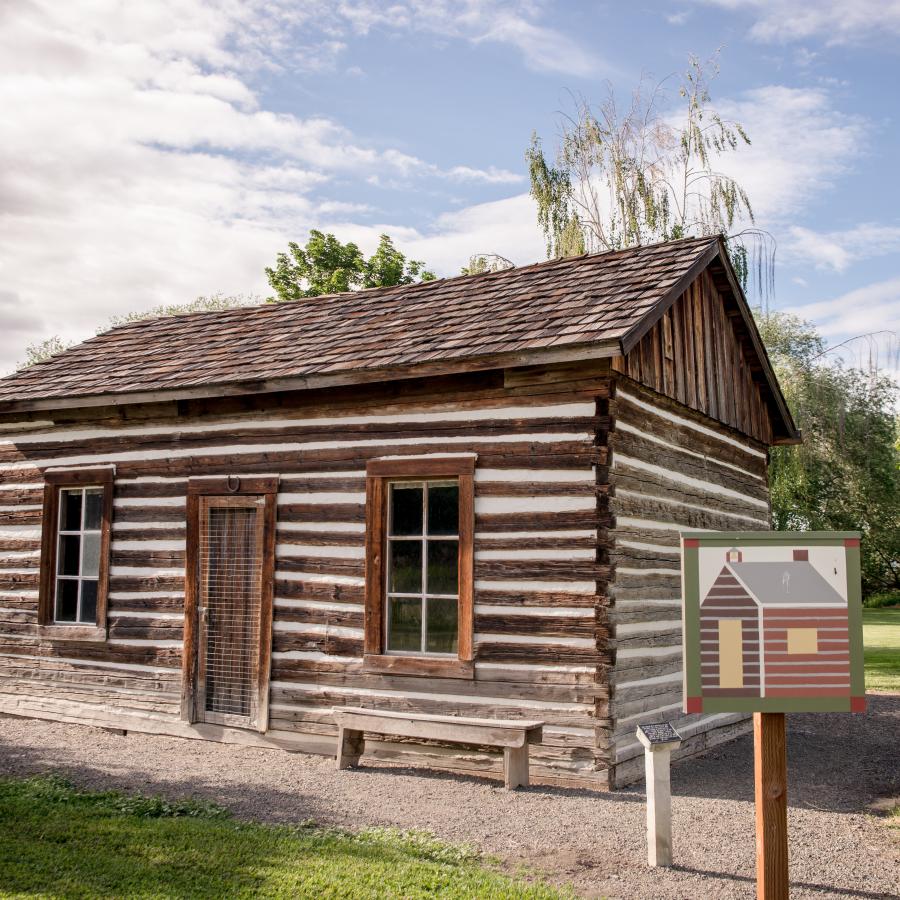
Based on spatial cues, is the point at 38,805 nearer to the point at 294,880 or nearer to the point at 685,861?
the point at 294,880

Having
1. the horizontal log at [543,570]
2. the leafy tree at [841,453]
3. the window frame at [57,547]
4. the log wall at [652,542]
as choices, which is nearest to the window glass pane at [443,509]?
the horizontal log at [543,570]

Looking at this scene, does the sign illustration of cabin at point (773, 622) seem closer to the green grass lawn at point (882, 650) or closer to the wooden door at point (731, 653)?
the wooden door at point (731, 653)

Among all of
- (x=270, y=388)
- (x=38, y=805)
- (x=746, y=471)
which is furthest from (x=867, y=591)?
(x=38, y=805)

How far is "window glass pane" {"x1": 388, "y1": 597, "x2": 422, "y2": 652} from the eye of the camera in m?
8.66

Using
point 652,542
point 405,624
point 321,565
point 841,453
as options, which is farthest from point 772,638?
point 841,453

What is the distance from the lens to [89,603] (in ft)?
35.2

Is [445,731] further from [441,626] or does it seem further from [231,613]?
[231,613]

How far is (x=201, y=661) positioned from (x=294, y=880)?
190 inches

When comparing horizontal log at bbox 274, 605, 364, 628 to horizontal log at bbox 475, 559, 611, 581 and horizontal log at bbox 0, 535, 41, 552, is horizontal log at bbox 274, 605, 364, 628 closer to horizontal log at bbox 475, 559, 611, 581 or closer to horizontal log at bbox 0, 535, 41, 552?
horizontal log at bbox 475, 559, 611, 581

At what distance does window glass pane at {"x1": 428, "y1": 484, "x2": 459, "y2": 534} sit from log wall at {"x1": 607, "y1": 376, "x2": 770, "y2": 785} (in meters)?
1.44

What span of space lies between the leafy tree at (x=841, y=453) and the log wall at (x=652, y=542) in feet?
46.4

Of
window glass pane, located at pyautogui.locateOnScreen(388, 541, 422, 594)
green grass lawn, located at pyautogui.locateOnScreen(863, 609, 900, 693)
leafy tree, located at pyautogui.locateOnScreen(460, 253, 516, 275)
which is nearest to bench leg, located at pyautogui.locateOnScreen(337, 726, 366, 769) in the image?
window glass pane, located at pyautogui.locateOnScreen(388, 541, 422, 594)

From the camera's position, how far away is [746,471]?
12.0 meters

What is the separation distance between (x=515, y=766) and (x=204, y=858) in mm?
2842
